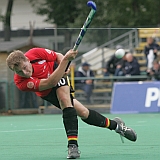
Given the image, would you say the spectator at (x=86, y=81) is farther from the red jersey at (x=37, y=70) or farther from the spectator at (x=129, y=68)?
the red jersey at (x=37, y=70)

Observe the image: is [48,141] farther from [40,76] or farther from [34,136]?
[40,76]

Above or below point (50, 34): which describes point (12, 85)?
below

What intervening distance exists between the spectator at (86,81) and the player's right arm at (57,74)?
10.2m

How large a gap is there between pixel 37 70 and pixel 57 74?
44 cm

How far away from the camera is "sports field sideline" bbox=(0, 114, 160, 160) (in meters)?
7.29

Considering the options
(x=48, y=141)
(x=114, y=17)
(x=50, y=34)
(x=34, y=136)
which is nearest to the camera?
(x=48, y=141)

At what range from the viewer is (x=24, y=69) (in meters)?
7.02

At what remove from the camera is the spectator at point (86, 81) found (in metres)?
17.3

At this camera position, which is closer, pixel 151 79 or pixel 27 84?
pixel 27 84

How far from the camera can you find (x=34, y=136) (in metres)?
10.1

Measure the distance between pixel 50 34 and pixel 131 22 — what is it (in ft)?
27.2

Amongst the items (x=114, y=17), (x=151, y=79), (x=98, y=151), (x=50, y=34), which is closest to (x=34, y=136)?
(x=98, y=151)

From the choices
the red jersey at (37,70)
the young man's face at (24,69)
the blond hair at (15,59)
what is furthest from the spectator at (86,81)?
the blond hair at (15,59)

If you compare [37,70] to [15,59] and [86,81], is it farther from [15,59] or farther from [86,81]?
[86,81]
